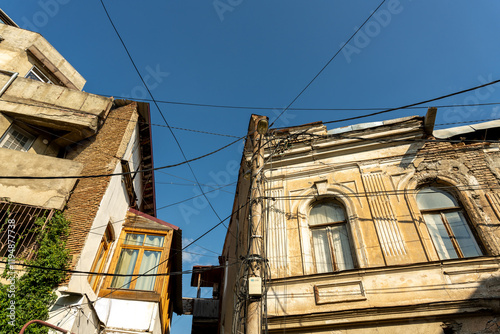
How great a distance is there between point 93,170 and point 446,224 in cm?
1090

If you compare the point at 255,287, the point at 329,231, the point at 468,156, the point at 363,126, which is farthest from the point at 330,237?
the point at 468,156

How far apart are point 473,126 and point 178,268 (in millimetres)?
11800

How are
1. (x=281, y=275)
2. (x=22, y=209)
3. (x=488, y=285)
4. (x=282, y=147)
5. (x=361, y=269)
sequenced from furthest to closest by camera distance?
(x=282, y=147) → (x=22, y=209) → (x=281, y=275) → (x=361, y=269) → (x=488, y=285)

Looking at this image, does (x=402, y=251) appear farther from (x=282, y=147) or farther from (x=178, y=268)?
(x=178, y=268)

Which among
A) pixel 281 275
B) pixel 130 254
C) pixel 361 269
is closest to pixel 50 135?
pixel 130 254

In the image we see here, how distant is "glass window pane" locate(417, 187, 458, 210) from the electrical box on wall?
558 centimetres

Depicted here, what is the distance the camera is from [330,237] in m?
8.47

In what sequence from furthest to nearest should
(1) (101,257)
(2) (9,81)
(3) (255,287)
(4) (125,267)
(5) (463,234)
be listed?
1. (2) (9,81)
2. (4) (125,267)
3. (1) (101,257)
4. (5) (463,234)
5. (3) (255,287)

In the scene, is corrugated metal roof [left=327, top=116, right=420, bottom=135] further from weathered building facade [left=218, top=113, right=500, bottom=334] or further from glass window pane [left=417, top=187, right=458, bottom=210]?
glass window pane [left=417, top=187, right=458, bottom=210]

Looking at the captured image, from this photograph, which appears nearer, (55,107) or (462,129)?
(462,129)

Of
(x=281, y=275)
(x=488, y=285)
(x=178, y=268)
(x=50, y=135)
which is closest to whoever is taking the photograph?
(x=488, y=285)

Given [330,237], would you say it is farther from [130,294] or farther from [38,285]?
[38,285]

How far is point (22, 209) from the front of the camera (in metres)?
8.76

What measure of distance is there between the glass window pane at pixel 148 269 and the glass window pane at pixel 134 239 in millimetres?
542
